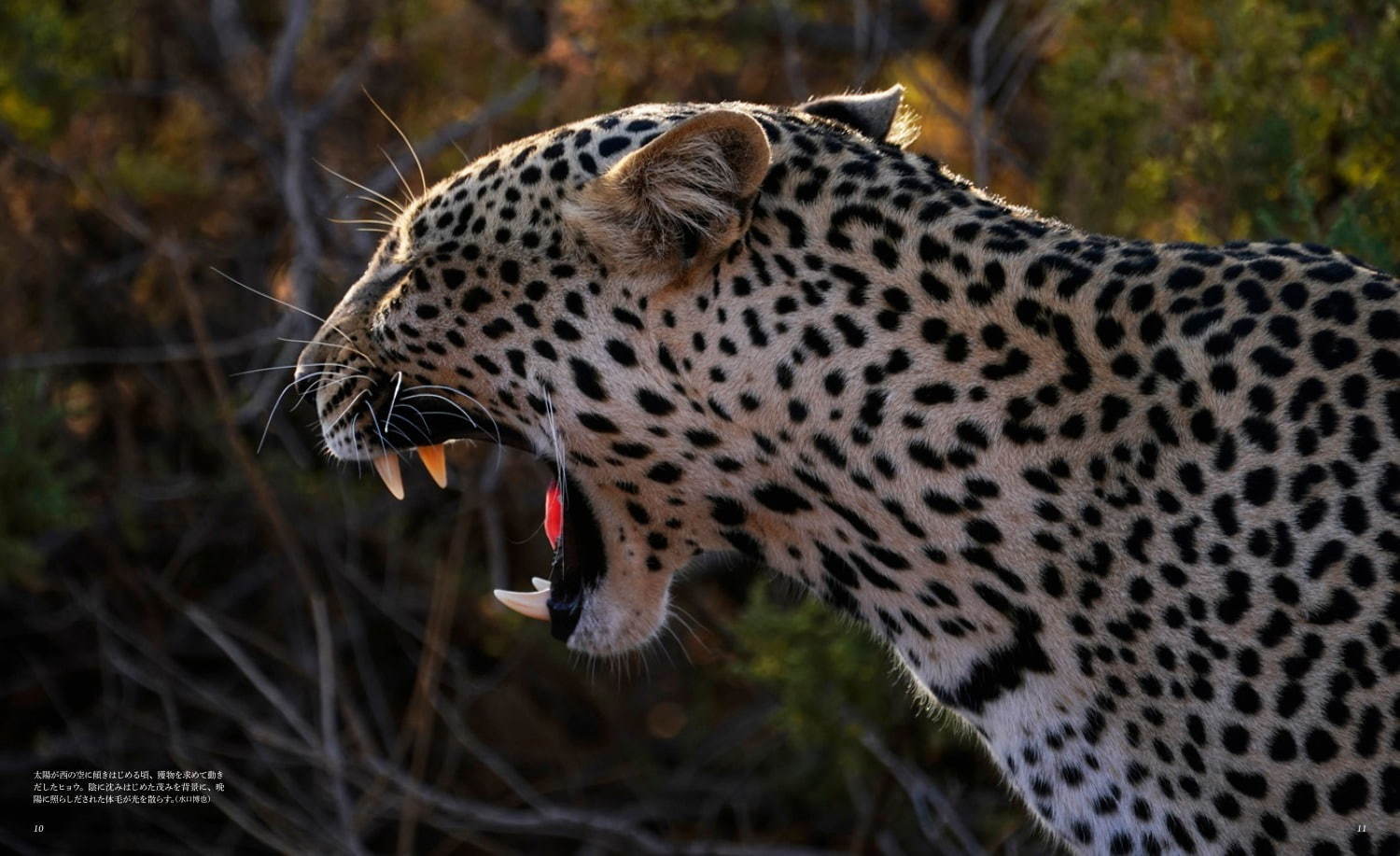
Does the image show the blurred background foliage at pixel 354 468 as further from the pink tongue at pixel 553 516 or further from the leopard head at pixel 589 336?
the leopard head at pixel 589 336

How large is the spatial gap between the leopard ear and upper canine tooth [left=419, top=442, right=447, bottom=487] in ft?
2.58

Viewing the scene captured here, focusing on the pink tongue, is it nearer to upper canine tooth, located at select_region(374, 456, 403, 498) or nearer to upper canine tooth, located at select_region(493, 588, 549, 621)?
upper canine tooth, located at select_region(493, 588, 549, 621)

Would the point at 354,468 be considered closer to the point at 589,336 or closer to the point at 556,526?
the point at 556,526

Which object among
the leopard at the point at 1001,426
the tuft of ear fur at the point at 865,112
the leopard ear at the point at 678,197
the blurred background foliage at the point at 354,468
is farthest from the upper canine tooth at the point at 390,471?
the blurred background foliage at the point at 354,468

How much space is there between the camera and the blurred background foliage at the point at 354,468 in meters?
5.37

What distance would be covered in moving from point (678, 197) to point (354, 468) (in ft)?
12.5

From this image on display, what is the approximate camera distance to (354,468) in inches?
249

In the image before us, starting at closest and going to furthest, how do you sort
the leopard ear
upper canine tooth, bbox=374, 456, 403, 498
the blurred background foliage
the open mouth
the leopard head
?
the leopard ear → the leopard head → the open mouth → upper canine tooth, bbox=374, 456, 403, 498 → the blurred background foliage

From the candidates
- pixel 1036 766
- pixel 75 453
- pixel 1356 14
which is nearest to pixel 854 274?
pixel 1036 766

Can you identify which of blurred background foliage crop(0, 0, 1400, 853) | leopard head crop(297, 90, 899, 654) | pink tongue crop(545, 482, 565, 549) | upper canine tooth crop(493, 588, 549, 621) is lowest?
blurred background foliage crop(0, 0, 1400, 853)

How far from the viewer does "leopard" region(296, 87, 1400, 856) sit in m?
2.68

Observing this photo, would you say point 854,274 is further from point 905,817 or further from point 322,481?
point 322,481

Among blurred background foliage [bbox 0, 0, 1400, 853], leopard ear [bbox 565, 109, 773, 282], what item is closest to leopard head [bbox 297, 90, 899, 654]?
leopard ear [bbox 565, 109, 773, 282]

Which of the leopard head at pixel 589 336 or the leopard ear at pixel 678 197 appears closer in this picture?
the leopard ear at pixel 678 197
